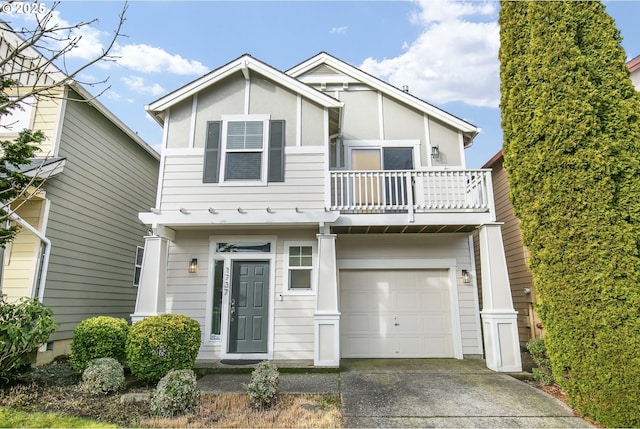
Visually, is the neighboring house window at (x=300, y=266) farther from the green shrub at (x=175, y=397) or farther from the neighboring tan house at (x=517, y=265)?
the neighboring tan house at (x=517, y=265)

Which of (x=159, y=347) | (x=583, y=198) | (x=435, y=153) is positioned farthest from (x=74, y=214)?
(x=583, y=198)

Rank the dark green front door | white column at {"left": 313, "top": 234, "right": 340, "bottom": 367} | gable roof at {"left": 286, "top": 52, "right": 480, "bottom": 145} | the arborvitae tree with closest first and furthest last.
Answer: the arborvitae tree
white column at {"left": 313, "top": 234, "right": 340, "bottom": 367}
the dark green front door
gable roof at {"left": 286, "top": 52, "right": 480, "bottom": 145}

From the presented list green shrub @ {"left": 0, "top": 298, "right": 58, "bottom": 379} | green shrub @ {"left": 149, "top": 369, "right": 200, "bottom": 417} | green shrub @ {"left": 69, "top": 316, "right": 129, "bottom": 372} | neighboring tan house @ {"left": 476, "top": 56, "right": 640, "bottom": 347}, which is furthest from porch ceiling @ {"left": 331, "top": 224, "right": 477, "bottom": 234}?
green shrub @ {"left": 0, "top": 298, "right": 58, "bottom": 379}

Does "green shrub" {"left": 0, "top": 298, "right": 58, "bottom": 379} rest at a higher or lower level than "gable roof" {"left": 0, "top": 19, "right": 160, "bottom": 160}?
lower

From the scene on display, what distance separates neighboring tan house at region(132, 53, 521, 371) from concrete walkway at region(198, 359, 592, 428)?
1.13 m

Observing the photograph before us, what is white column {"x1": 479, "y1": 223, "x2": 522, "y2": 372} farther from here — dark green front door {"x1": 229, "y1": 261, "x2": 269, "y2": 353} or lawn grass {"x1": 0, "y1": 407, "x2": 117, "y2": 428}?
lawn grass {"x1": 0, "y1": 407, "x2": 117, "y2": 428}

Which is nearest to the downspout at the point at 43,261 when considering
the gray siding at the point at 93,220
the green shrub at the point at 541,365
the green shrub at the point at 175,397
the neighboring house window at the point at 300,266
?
the gray siding at the point at 93,220

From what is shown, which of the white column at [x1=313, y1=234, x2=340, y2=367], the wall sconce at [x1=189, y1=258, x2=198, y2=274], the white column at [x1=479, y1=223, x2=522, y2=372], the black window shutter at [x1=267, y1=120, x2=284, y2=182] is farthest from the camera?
the wall sconce at [x1=189, y1=258, x2=198, y2=274]

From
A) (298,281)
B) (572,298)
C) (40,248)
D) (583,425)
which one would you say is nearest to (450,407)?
(583,425)

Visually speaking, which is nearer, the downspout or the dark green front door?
the downspout

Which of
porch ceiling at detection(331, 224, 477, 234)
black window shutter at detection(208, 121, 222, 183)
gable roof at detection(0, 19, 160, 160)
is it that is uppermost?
gable roof at detection(0, 19, 160, 160)

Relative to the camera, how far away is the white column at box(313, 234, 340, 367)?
22.0 ft

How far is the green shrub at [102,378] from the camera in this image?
5059mm

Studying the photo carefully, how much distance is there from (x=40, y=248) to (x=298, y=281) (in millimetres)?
4998
